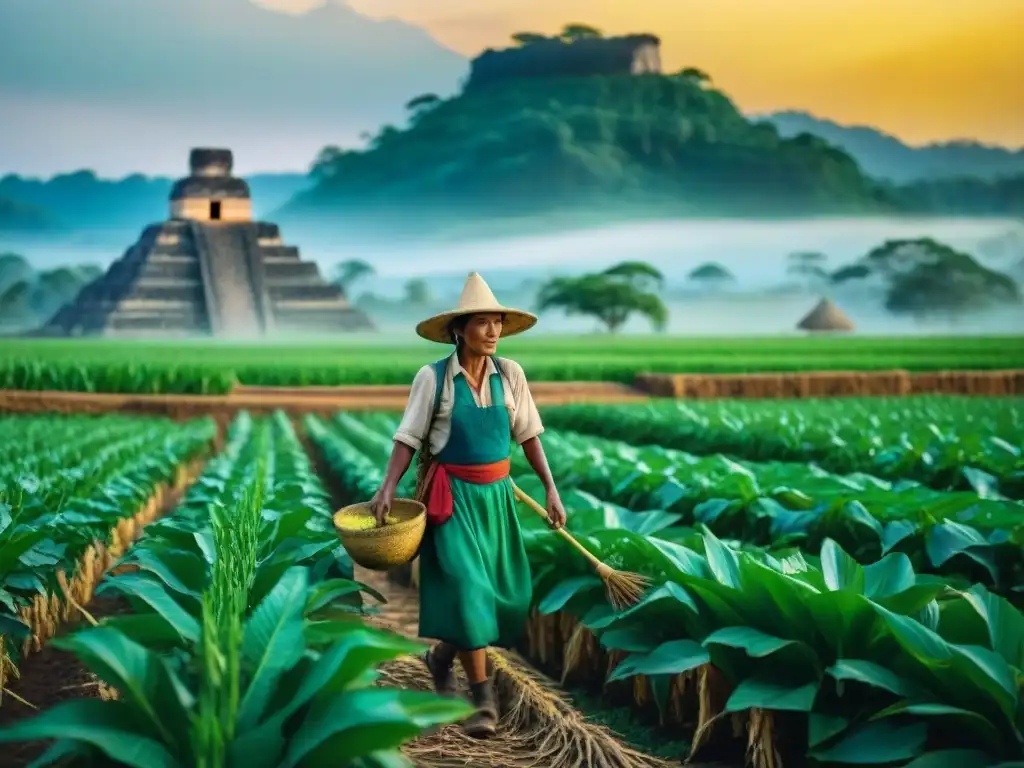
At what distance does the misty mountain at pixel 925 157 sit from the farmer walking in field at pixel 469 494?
22280 mm

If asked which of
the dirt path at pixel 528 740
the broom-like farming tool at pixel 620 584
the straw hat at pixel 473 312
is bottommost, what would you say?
the dirt path at pixel 528 740

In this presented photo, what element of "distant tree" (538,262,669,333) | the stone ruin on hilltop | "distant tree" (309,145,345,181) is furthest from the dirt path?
the stone ruin on hilltop

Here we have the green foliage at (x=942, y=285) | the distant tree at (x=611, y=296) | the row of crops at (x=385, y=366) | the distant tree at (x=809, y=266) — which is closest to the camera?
the row of crops at (x=385, y=366)

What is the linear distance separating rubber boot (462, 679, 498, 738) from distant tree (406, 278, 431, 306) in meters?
45.5

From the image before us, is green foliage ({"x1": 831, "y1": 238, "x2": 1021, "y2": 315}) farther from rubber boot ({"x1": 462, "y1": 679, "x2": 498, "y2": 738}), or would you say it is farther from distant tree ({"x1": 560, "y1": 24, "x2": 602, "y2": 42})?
rubber boot ({"x1": 462, "y1": 679, "x2": 498, "y2": 738})

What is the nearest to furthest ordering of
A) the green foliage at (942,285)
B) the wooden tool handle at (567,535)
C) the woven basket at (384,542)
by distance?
1. the woven basket at (384,542)
2. the wooden tool handle at (567,535)
3. the green foliage at (942,285)

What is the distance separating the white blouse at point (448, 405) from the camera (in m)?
3.10

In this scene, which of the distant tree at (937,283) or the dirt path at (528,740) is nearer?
the dirt path at (528,740)

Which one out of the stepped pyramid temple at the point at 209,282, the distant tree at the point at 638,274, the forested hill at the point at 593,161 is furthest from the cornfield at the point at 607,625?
A: the forested hill at the point at 593,161

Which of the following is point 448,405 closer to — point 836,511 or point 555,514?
point 555,514

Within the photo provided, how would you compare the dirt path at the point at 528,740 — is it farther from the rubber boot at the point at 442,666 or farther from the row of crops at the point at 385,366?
the row of crops at the point at 385,366

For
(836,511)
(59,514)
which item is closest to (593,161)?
(836,511)

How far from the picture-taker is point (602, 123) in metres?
59.9

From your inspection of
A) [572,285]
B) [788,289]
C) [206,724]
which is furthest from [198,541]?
[788,289]
